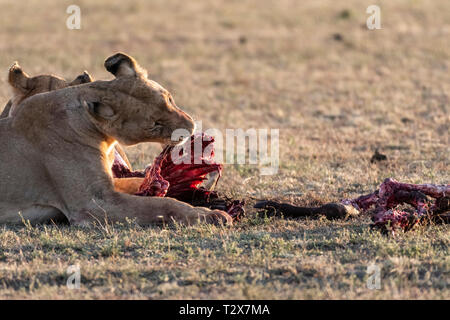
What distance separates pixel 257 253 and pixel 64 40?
13318mm

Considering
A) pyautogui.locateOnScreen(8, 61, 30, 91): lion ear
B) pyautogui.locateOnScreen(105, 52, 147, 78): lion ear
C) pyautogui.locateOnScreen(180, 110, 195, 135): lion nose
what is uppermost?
pyautogui.locateOnScreen(105, 52, 147, 78): lion ear

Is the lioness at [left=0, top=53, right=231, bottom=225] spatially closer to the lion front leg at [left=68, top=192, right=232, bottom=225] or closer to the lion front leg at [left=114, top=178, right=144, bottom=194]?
the lion front leg at [left=68, top=192, right=232, bottom=225]

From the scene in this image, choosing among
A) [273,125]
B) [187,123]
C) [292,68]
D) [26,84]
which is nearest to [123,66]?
[187,123]

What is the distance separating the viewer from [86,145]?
18.8 ft

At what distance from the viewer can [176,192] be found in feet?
20.7

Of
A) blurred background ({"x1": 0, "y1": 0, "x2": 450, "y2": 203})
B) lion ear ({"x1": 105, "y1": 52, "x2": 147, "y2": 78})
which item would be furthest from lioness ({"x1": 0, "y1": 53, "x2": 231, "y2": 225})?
blurred background ({"x1": 0, "y1": 0, "x2": 450, "y2": 203})

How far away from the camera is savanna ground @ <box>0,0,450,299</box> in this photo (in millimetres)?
4758

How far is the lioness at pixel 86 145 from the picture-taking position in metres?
5.60

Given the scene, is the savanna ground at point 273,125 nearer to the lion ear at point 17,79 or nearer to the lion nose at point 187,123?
the lion nose at point 187,123

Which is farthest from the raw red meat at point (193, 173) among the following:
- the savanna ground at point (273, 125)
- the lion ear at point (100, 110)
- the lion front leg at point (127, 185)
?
the lion ear at point (100, 110)

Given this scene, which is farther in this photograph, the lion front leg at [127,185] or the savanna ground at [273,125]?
the lion front leg at [127,185]

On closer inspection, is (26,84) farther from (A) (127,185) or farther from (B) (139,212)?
(B) (139,212)

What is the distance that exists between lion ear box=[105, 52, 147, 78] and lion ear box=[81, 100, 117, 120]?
27 centimetres
